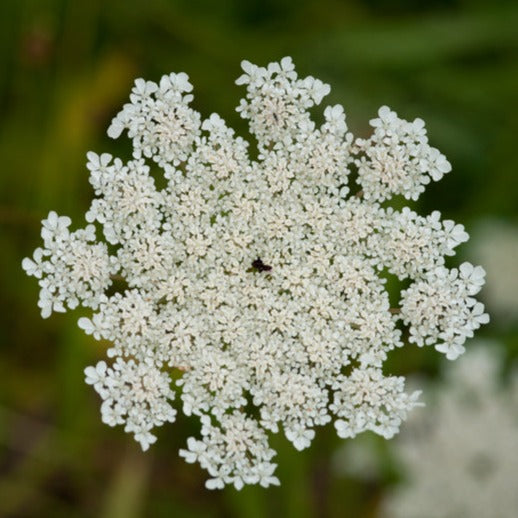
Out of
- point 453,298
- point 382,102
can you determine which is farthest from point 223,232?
point 382,102

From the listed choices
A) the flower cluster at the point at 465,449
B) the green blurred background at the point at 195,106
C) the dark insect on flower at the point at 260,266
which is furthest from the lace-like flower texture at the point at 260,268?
the green blurred background at the point at 195,106

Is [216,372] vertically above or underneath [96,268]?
underneath

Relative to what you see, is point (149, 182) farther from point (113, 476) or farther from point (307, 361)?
point (113, 476)

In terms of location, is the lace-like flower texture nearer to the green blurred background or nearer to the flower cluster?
the flower cluster

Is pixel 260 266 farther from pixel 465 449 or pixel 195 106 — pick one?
pixel 195 106

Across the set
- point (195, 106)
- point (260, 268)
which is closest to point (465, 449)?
point (260, 268)
